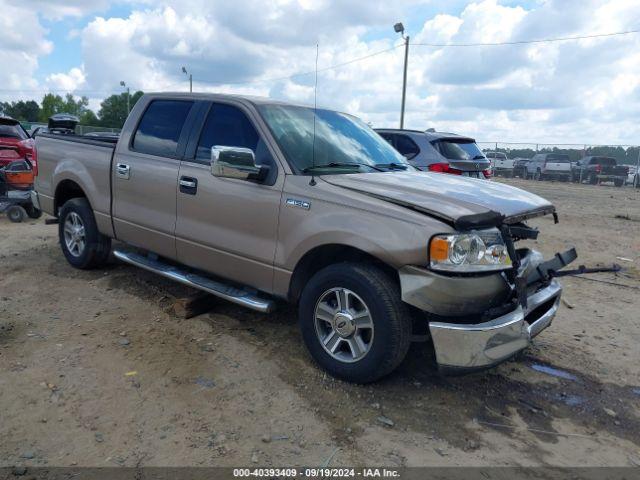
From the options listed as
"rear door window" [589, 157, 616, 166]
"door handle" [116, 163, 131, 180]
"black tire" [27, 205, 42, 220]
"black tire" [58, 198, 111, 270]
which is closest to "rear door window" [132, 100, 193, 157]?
"door handle" [116, 163, 131, 180]

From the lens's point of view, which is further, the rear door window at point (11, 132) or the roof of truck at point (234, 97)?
the rear door window at point (11, 132)

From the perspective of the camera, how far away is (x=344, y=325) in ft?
11.5

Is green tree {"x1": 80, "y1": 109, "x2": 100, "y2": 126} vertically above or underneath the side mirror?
above

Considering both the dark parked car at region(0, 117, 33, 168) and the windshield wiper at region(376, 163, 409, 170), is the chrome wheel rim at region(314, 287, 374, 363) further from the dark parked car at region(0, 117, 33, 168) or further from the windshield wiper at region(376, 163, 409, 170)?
the dark parked car at region(0, 117, 33, 168)

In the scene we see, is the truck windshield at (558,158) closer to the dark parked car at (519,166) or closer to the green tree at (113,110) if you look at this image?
the dark parked car at (519,166)

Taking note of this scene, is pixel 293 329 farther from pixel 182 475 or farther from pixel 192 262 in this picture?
pixel 182 475

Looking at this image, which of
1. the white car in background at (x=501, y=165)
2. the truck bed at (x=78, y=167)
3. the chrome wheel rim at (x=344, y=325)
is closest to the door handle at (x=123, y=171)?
the truck bed at (x=78, y=167)

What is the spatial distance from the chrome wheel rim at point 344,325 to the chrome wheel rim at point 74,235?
3264 millimetres

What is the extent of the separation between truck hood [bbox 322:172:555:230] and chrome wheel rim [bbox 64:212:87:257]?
327 cm

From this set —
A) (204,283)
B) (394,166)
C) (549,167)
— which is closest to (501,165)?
(549,167)

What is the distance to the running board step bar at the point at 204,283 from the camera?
13.1ft

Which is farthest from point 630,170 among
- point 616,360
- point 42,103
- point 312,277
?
point 42,103

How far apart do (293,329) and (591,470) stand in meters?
2.44

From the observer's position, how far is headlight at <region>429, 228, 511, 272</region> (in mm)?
3125
